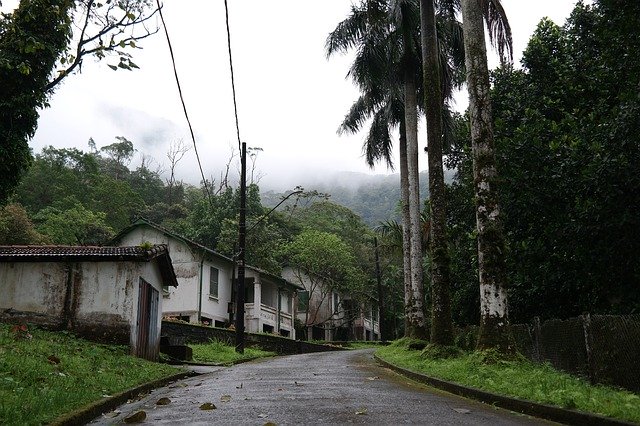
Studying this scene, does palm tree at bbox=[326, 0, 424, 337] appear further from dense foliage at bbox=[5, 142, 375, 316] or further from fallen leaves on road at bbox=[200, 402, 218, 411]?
fallen leaves on road at bbox=[200, 402, 218, 411]

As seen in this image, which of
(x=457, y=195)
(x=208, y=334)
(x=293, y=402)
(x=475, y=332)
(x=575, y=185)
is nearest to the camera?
(x=293, y=402)

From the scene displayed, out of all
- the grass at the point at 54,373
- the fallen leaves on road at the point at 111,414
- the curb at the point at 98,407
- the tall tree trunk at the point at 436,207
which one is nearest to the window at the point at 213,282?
the grass at the point at 54,373

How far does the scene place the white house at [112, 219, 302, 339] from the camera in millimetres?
35625

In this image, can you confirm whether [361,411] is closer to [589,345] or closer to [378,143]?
[589,345]

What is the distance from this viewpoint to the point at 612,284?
548 inches

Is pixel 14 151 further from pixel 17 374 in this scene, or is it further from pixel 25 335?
pixel 17 374

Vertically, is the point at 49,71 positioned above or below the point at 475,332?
above

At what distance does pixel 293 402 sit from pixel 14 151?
57.7ft

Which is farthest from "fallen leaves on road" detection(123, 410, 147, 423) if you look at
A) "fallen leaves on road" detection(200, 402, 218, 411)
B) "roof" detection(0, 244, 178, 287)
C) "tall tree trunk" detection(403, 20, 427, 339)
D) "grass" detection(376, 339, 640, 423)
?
"tall tree trunk" detection(403, 20, 427, 339)

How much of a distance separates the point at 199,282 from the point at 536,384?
29.2m

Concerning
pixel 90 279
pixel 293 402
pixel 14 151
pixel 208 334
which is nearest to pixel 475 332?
pixel 293 402

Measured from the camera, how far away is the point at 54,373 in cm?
930

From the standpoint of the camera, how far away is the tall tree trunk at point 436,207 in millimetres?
15297

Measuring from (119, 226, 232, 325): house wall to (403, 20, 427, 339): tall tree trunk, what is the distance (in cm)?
1618
